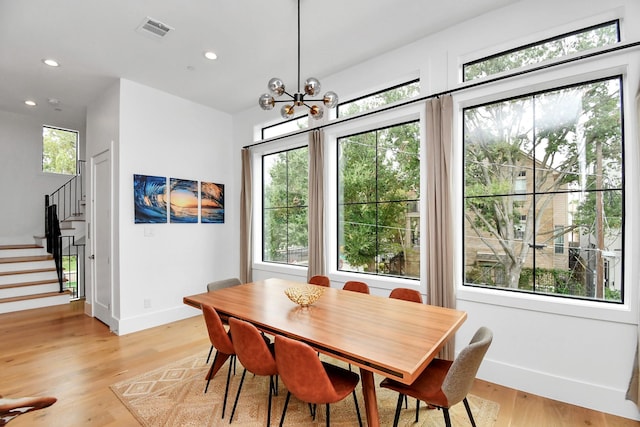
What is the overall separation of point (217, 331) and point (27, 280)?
5.36 meters

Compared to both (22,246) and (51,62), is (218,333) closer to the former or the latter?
(51,62)

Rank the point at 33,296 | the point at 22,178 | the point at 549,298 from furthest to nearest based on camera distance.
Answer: the point at 22,178 → the point at 33,296 → the point at 549,298

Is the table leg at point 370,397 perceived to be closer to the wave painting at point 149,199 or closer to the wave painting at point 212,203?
the wave painting at point 149,199

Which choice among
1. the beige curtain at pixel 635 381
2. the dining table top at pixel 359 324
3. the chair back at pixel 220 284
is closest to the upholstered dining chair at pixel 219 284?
the chair back at pixel 220 284

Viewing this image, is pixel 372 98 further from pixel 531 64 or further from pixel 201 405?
pixel 201 405

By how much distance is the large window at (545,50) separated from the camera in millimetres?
2422

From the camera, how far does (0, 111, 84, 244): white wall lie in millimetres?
5844

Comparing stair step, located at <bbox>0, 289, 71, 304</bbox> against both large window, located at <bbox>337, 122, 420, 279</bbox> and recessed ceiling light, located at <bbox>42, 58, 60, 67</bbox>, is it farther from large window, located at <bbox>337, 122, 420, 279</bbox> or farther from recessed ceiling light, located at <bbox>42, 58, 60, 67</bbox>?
large window, located at <bbox>337, 122, 420, 279</bbox>

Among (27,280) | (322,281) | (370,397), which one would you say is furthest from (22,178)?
(370,397)

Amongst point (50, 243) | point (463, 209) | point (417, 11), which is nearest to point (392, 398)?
point (463, 209)

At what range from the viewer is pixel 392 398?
97.4 inches

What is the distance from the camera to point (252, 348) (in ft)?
6.33

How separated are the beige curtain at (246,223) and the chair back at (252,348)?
2990 millimetres

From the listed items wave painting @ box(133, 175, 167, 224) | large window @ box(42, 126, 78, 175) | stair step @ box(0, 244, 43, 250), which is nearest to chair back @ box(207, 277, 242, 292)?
wave painting @ box(133, 175, 167, 224)
